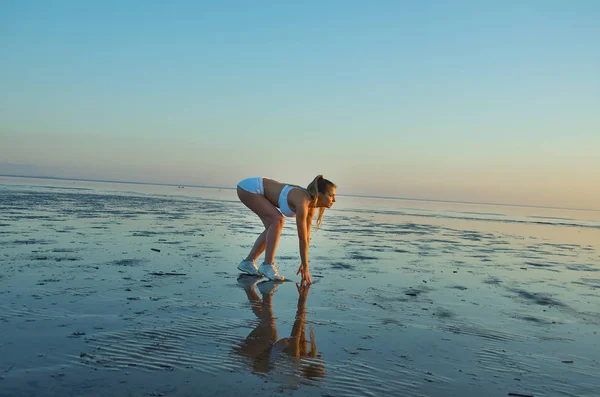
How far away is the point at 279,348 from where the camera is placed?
397 centimetres

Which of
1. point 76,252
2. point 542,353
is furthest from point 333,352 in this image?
point 76,252

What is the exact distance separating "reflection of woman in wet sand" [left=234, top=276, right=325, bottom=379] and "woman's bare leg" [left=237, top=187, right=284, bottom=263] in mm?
2190

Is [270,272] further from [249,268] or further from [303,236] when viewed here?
[303,236]

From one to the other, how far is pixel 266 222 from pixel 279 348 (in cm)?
402

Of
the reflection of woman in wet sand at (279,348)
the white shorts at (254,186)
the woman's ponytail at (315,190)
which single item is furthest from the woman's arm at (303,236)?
the reflection of woman in wet sand at (279,348)

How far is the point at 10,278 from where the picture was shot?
5930 millimetres

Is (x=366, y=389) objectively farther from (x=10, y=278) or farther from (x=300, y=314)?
(x=10, y=278)

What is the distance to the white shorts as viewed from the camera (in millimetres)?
7824

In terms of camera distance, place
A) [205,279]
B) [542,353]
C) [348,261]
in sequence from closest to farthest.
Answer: [542,353] < [205,279] < [348,261]

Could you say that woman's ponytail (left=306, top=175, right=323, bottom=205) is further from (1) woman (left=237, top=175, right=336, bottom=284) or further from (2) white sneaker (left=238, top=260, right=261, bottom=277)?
(2) white sneaker (left=238, top=260, right=261, bottom=277)

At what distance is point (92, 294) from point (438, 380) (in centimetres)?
385

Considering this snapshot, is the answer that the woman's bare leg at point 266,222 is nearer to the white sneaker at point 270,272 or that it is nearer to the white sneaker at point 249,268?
the white sneaker at point 249,268

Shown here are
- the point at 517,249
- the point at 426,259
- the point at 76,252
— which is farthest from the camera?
the point at 517,249

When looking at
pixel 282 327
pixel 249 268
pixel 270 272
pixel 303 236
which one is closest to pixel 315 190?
pixel 303 236
